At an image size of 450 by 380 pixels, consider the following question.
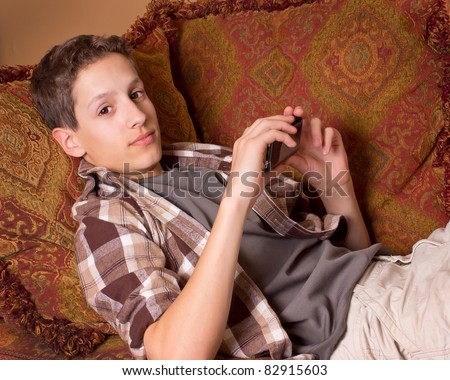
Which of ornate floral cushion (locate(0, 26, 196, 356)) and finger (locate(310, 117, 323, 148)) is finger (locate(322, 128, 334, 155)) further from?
ornate floral cushion (locate(0, 26, 196, 356))

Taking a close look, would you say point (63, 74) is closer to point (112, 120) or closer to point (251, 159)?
point (112, 120)

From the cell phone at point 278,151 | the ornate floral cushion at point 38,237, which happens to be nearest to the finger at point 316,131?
the cell phone at point 278,151

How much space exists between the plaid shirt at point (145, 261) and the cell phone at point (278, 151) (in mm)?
137

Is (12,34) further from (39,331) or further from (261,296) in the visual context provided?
(261,296)

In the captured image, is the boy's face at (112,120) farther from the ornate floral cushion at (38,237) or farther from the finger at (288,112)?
the finger at (288,112)

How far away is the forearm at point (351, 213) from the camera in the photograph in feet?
4.16

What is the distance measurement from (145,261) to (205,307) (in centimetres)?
19

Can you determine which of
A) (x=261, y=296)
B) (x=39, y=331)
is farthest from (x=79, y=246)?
(x=261, y=296)

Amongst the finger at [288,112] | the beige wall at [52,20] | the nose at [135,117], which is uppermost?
the beige wall at [52,20]

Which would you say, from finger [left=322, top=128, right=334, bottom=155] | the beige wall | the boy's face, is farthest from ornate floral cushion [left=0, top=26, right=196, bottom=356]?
the beige wall

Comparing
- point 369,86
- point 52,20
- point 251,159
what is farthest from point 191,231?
point 52,20

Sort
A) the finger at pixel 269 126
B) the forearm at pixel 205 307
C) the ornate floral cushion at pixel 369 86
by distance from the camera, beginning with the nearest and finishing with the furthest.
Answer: the forearm at pixel 205 307 → the finger at pixel 269 126 → the ornate floral cushion at pixel 369 86

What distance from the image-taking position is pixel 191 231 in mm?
1085
